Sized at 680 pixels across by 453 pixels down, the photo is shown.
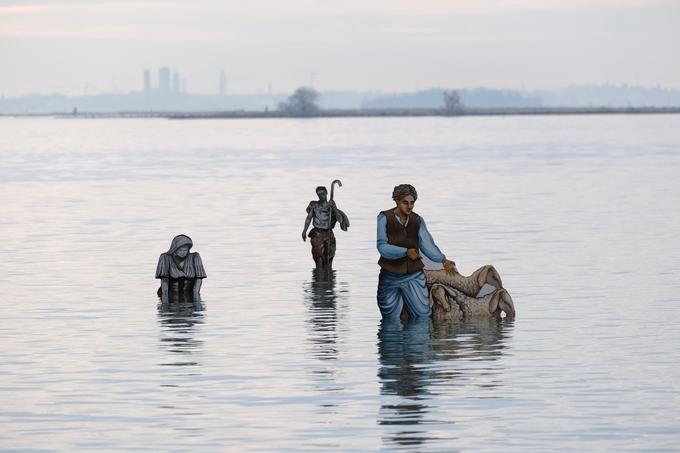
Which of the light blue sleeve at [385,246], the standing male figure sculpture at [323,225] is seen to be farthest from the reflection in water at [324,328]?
the light blue sleeve at [385,246]

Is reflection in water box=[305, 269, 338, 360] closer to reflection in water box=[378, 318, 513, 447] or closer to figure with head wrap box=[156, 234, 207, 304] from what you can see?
reflection in water box=[378, 318, 513, 447]

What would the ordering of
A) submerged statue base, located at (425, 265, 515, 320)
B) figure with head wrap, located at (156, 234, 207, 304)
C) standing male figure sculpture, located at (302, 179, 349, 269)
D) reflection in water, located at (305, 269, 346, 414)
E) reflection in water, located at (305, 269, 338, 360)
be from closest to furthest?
reflection in water, located at (305, 269, 346, 414) < reflection in water, located at (305, 269, 338, 360) < submerged statue base, located at (425, 265, 515, 320) < figure with head wrap, located at (156, 234, 207, 304) < standing male figure sculpture, located at (302, 179, 349, 269)

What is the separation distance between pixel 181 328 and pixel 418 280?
290cm

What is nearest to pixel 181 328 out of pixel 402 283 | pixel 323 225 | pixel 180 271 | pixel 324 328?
pixel 324 328

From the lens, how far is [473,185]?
63.4m

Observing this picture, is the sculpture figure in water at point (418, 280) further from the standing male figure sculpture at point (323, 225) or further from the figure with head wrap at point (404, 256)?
the standing male figure sculpture at point (323, 225)

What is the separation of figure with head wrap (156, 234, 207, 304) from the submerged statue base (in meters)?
3.50

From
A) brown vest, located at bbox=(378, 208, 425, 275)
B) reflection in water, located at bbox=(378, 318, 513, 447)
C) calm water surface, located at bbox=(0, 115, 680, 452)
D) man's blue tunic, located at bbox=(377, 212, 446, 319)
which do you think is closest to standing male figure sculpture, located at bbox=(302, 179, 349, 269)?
calm water surface, located at bbox=(0, 115, 680, 452)

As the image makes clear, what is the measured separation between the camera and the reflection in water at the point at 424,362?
15.0 meters

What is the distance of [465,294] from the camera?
21.3 meters

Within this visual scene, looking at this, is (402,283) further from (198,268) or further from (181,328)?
(198,268)

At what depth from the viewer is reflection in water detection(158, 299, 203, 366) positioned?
1897 centimetres

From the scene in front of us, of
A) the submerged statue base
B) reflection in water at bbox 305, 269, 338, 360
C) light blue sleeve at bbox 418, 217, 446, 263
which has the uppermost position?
light blue sleeve at bbox 418, 217, 446, 263

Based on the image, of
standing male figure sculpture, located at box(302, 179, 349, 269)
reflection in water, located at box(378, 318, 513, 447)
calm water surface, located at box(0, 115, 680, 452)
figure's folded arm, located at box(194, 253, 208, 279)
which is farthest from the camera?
standing male figure sculpture, located at box(302, 179, 349, 269)
